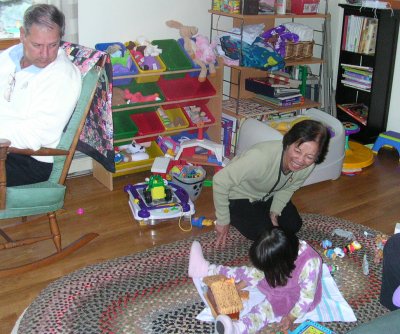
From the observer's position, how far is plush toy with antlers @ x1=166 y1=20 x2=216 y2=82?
11.4 feet

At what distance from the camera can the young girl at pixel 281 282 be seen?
6.14ft

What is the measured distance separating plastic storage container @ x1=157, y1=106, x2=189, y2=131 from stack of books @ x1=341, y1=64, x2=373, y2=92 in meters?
1.55

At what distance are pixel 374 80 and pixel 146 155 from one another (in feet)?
6.40

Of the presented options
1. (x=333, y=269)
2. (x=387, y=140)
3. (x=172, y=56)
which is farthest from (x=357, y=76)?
(x=333, y=269)

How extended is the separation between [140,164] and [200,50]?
0.88 m

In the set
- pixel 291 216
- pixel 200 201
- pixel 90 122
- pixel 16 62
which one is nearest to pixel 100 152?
pixel 90 122

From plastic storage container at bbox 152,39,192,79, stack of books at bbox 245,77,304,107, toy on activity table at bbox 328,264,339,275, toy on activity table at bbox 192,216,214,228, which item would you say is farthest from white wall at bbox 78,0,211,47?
toy on activity table at bbox 328,264,339,275

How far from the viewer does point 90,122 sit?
2635 millimetres

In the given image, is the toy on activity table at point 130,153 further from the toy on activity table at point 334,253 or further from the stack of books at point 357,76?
the stack of books at point 357,76

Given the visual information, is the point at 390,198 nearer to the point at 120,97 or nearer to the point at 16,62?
the point at 120,97

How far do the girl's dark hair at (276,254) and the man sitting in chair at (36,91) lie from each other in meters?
1.05

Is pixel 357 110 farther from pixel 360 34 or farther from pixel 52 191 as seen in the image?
pixel 52 191

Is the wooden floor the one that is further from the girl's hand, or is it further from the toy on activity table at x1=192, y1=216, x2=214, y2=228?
the girl's hand

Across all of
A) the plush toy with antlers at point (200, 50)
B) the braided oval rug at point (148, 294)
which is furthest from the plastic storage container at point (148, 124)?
the braided oval rug at point (148, 294)
